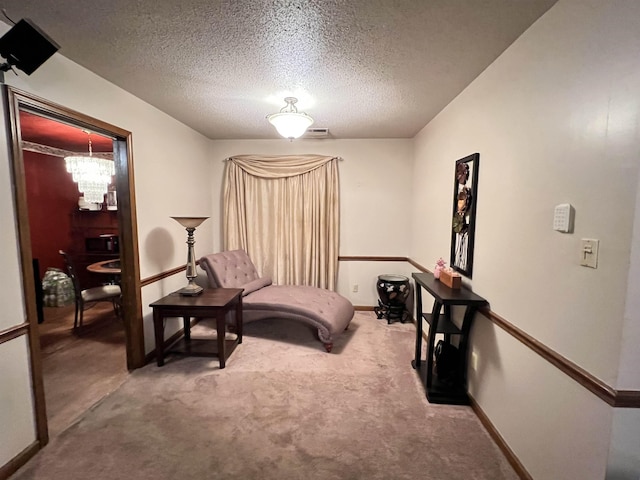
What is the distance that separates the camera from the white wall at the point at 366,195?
13.6 feet

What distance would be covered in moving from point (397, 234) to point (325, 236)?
103 cm

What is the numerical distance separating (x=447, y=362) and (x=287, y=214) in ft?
8.82

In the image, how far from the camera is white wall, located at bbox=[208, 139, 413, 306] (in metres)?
4.14

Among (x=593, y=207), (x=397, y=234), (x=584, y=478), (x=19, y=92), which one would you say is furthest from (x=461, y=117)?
(x=19, y=92)

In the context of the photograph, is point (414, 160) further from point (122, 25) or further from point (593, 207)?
point (122, 25)

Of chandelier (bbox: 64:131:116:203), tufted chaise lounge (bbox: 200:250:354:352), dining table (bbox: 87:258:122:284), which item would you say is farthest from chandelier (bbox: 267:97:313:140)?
dining table (bbox: 87:258:122:284)

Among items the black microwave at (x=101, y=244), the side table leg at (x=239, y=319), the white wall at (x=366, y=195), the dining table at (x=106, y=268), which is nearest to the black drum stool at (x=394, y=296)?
the white wall at (x=366, y=195)

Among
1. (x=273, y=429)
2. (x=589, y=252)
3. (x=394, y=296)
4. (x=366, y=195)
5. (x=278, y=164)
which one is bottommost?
(x=273, y=429)

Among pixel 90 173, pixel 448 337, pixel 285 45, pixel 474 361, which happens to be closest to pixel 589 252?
pixel 474 361

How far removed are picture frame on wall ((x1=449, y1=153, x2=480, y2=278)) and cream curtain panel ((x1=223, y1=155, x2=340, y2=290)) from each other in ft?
6.10

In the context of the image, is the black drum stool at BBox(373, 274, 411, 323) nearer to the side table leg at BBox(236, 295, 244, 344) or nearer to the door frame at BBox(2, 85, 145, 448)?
the side table leg at BBox(236, 295, 244, 344)

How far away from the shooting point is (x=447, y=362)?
236 centimetres

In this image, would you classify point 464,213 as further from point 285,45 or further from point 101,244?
point 101,244

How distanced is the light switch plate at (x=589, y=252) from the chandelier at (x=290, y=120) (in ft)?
6.99
